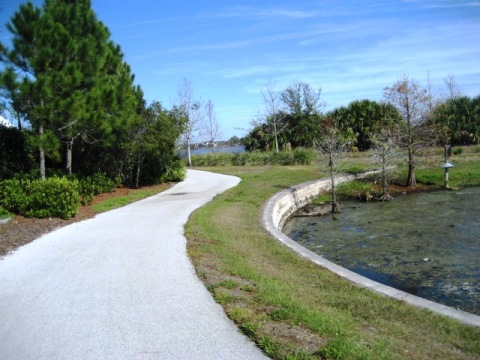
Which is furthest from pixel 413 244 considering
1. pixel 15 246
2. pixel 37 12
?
pixel 37 12

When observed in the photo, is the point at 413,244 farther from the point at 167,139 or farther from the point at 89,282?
the point at 167,139

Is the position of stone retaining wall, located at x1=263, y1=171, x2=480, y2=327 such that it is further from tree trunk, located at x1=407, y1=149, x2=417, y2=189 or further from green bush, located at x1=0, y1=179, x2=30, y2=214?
green bush, located at x1=0, y1=179, x2=30, y2=214

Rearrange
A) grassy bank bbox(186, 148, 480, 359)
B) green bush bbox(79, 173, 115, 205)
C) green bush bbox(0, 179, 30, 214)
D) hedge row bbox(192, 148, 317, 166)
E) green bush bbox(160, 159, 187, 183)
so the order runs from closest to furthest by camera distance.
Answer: grassy bank bbox(186, 148, 480, 359)
green bush bbox(0, 179, 30, 214)
green bush bbox(79, 173, 115, 205)
green bush bbox(160, 159, 187, 183)
hedge row bbox(192, 148, 317, 166)

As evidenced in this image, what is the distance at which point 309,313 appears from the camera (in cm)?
461

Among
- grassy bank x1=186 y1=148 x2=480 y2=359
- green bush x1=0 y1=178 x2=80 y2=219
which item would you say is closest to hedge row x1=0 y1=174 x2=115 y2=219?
green bush x1=0 y1=178 x2=80 y2=219

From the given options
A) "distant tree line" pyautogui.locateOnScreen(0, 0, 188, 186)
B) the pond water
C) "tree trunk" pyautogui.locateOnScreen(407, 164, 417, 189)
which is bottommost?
the pond water

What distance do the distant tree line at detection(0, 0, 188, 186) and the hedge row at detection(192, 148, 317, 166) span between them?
42.5 ft

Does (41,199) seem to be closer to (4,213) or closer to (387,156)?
(4,213)

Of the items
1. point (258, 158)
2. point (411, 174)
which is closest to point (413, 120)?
point (411, 174)

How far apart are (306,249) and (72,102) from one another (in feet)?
28.3

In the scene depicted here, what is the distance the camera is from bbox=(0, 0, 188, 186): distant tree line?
501 inches

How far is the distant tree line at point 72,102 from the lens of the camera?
12734mm

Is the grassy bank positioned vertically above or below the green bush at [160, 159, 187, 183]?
below

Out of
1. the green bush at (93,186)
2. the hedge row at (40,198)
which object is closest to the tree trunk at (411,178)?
the green bush at (93,186)
